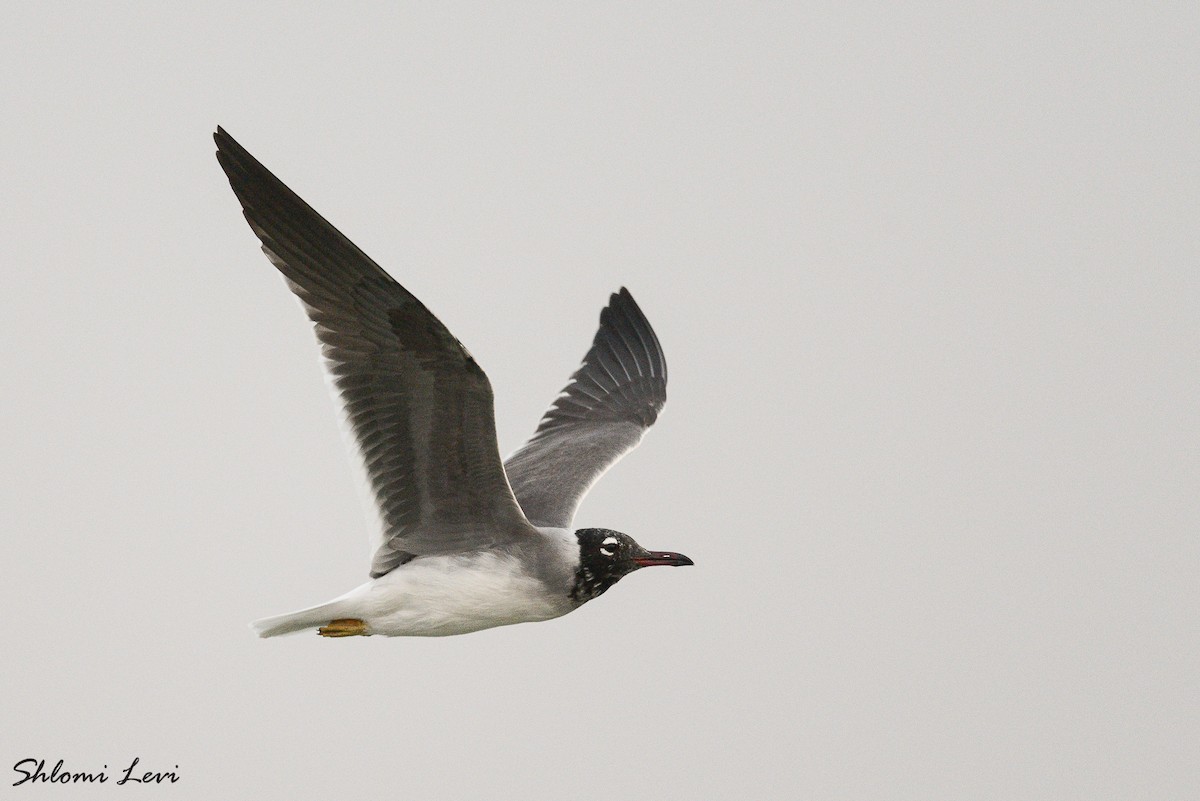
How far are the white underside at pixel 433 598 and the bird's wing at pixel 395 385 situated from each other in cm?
12

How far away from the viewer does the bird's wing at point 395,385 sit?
713 cm

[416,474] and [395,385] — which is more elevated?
[395,385]

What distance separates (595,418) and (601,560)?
3.49m

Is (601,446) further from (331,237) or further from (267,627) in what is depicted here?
(331,237)

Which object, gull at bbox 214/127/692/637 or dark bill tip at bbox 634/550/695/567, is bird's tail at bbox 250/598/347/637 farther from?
dark bill tip at bbox 634/550/695/567

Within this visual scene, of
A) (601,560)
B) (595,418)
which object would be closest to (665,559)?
(601,560)

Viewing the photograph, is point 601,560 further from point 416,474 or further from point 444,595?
point 416,474

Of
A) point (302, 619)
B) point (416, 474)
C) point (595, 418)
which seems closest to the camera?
point (416, 474)

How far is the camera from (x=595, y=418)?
11.8 meters

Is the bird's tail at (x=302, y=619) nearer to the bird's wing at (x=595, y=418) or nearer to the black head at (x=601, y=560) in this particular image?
the black head at (x=601, y=560)

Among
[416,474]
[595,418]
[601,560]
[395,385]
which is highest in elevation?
[595,418]

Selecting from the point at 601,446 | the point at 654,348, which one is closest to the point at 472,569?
the point at 601,446

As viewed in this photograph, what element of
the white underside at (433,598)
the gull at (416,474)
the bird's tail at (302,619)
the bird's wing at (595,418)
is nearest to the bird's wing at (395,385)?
the gull at (416,474)

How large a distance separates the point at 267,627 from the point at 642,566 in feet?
7.06
